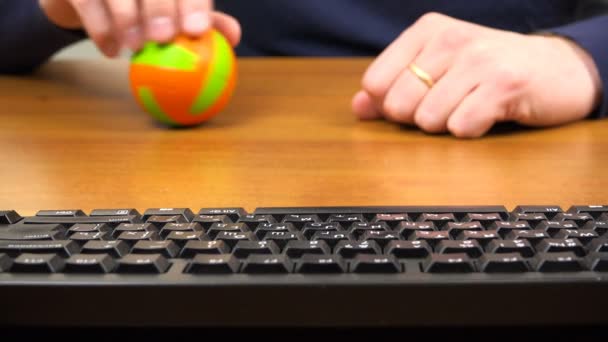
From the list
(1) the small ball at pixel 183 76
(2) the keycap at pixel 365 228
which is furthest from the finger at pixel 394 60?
(2) the keycap at pixel 365 228

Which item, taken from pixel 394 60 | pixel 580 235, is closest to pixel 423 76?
pixel 394 60

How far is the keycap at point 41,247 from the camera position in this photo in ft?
1.13

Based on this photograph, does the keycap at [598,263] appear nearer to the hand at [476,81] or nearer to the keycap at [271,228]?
the keycap at [271,228]

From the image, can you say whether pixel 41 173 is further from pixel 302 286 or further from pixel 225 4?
pixel 225 4

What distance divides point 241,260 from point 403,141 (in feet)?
1.27

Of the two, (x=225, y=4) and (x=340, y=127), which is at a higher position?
(x=225, y=4)

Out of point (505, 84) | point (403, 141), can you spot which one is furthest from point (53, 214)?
point (505, 84)

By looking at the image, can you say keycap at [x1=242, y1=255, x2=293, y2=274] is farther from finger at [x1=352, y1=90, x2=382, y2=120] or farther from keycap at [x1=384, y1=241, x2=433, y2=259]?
finger at [x1=352, y1=90, x2=382, y2=120]

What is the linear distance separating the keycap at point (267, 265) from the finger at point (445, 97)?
0.42 meters

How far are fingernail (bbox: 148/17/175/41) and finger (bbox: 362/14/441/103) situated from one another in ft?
0.74

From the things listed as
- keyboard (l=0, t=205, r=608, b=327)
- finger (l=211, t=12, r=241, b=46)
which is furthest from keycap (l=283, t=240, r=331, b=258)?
finger (l=211, t=12, r=241, b=46)

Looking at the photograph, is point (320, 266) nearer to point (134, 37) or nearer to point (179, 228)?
point (179, 228)

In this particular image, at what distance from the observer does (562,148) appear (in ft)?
2.13

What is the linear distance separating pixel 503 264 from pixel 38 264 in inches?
8.9
